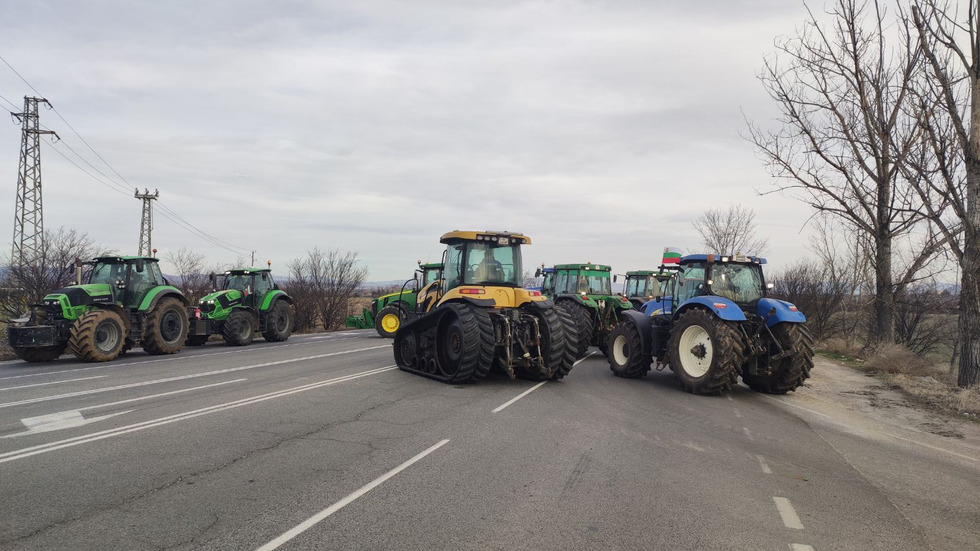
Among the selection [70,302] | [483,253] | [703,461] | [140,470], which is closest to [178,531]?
[140,470]

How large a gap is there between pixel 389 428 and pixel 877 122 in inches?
609

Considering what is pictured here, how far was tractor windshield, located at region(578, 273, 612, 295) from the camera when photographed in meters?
18.1

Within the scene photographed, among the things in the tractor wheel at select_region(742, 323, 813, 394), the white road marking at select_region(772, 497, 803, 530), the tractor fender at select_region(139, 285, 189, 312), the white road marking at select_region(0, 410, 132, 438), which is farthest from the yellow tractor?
the tractor fender at select_region(139, 285, 189, 312)

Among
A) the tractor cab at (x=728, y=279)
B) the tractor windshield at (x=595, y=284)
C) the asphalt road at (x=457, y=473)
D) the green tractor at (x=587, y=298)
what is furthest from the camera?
the tractor windshield at (x=595, y=284)

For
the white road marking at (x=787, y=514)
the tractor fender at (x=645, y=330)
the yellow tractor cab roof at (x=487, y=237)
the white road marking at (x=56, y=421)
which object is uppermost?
the yellow tractor cab roof at (x=487, y=237)

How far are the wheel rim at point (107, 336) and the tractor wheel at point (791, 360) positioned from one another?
14677 millimetres

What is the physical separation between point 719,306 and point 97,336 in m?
13.9

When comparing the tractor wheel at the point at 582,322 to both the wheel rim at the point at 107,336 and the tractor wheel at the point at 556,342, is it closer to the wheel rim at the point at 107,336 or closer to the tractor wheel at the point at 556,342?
the tractor wheel at the point at 556,342

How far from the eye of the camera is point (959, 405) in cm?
1005

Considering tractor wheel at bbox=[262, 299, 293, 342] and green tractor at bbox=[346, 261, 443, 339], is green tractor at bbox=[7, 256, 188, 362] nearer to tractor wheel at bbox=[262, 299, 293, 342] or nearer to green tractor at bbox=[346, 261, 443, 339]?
tractor wheel at bbox=[262, 299, 293, 342]

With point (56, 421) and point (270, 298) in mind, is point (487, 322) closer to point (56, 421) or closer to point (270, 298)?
point (56, 421)

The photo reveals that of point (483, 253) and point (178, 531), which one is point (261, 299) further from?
point (178, 531)

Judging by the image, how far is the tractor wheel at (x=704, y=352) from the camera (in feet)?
34.1

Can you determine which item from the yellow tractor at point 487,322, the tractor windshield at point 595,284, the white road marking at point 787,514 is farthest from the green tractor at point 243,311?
the white road marking at point 787,514
